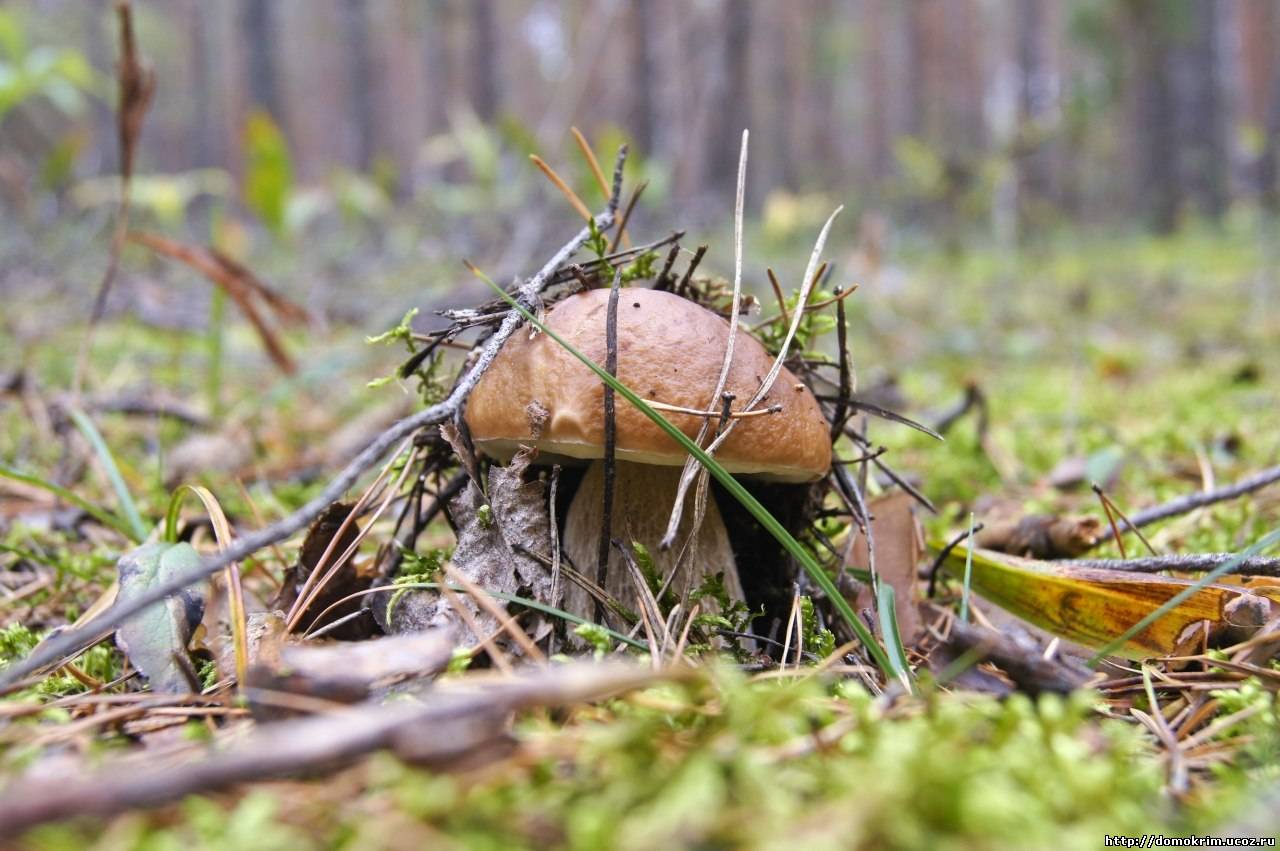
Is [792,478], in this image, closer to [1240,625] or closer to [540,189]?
[1240,625]

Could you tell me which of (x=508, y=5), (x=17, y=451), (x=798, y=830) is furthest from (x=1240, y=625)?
(x=508, y=5)

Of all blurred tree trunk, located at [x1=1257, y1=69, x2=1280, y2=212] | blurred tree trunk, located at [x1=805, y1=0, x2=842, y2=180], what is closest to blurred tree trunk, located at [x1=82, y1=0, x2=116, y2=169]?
blurred tree trunk, located at [x1=805, y1=0, x2=842, y2=180]

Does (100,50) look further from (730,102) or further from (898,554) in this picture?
(898,554)

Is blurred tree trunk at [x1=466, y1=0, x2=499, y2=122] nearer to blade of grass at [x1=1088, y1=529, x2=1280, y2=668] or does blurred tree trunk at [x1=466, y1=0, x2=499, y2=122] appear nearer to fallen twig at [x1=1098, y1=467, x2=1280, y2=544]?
fallen twig at [x1=1098, y1=467, x2=1280, y2=544]

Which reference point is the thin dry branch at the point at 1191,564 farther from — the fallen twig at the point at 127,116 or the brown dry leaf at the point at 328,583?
the fallen twig at the point at 127,116

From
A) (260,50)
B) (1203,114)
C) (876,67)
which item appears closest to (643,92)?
(260,50)

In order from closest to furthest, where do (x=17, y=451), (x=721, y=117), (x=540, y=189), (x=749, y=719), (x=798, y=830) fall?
(x=798, y=830)
(x=749, y=719)
(x=17, y=451)
(x=540, y=189)
(x=721, y=117)
